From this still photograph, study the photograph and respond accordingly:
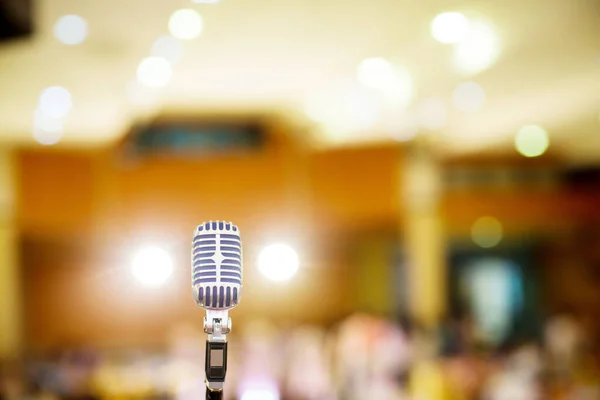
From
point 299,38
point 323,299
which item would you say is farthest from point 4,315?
point 299,38

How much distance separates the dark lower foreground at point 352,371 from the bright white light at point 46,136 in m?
2.74

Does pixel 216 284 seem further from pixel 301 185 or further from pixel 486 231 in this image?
pixel 486 231

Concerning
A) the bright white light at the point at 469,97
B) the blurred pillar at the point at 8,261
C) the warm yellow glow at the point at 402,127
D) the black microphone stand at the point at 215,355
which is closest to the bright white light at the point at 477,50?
the bright white light at the point at 469,97

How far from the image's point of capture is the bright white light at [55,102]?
6457 millimetres

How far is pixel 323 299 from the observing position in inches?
447

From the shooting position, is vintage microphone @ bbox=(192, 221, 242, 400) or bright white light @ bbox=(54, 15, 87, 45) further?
bright white light @ bbox=(54, 15, 87, 45)

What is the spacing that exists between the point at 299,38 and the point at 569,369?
248 inches

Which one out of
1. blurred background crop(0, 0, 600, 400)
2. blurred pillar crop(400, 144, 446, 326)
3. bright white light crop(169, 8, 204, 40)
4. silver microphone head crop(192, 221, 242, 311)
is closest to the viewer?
silver microphone head crop(192, 221, 242, 311)

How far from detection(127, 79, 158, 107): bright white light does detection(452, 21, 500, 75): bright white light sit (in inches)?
115

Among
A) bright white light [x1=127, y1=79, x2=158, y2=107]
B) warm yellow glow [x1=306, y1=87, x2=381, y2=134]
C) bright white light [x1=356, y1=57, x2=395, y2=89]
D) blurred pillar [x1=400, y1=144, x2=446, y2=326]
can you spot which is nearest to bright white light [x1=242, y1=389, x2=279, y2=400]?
blurred pillar [x1=400, y1=144, x2=446, y2=326]

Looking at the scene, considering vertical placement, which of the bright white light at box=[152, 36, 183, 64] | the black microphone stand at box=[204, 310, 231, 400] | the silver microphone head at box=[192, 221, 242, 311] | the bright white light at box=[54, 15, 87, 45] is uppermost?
the bright white light at box=[152, 36, 183, 64]

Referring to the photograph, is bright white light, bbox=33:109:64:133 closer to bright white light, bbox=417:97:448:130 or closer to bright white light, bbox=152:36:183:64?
bright white light, bbox=152:36:183:64

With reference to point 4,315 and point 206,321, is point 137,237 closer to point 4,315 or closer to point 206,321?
point 4,315

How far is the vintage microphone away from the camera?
2.05 metres
